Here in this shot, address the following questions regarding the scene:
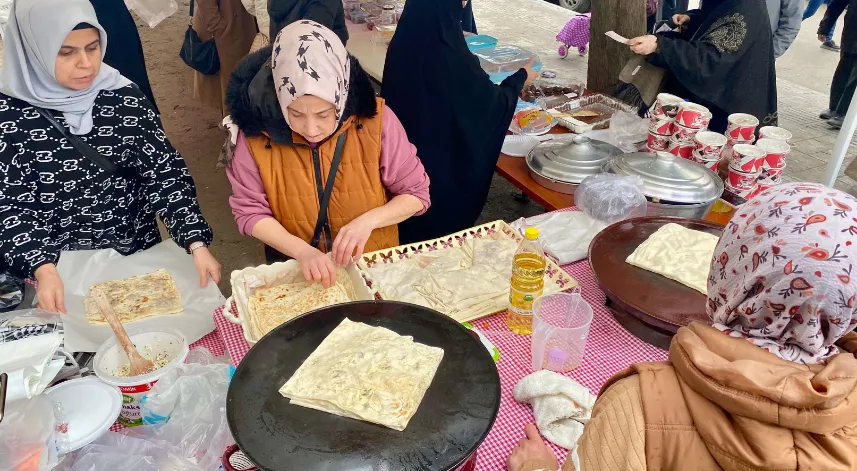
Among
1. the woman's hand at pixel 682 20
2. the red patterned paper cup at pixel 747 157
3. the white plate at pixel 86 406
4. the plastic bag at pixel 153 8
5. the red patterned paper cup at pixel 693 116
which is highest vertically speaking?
the plastic bag at pixel 153 8

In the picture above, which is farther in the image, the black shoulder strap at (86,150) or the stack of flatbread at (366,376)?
the black shoulder strap at (86,150)

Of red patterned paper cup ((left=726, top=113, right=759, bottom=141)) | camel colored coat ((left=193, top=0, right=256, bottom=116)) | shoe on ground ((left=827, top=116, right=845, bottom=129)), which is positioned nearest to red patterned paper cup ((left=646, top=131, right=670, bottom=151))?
red patterned paper cup ((left=726, top=113, right=759, bottom=141))

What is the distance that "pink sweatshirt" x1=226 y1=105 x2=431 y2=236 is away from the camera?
204cm

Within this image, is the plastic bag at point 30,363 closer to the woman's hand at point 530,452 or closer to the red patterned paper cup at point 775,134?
the woman's hand at point 530,452

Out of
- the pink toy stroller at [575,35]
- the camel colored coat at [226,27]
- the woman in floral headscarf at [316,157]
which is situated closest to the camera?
the woman in floral headscarf at [316,157]

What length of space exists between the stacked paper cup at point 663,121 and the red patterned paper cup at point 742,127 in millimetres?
241

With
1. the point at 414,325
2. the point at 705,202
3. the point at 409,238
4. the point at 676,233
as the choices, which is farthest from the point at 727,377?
the point at 409,238

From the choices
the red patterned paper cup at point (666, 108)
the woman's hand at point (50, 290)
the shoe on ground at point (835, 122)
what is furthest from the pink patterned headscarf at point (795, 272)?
the shoe on ground at point (835, 122)

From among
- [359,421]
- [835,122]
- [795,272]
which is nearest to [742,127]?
[795,272]

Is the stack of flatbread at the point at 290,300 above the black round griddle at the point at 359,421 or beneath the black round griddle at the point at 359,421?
beneath

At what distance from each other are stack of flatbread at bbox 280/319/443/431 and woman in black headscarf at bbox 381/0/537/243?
142cm

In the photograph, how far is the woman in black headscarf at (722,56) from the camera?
3.15m

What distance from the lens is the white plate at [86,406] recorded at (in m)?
1.21

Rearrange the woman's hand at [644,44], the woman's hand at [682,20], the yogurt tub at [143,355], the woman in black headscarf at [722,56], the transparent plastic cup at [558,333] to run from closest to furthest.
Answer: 1. the yogurt tub at [143,355]
2. the transparent plastic cup at [558,333]
3. the woman in black headscarf at [722,56]
4. the woman's hand at [644,44]
5. the woman's hand at [682,20]
